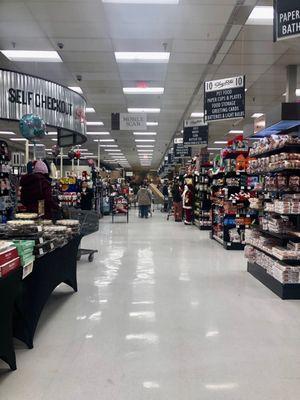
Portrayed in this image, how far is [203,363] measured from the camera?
10.3 ft

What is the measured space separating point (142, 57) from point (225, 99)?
1932mm

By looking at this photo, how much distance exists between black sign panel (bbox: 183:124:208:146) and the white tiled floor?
7.13 m

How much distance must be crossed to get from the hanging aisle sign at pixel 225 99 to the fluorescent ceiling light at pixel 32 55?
10.7 feet

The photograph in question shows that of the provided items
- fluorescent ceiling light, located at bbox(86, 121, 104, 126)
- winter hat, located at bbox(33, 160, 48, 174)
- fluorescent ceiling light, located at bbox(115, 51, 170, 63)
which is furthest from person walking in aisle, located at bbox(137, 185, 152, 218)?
winter hat, located at bbox(33, 160, 48, 174)

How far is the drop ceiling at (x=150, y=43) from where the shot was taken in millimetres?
6152

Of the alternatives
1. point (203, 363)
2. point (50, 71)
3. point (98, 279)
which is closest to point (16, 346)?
point (203, 363)

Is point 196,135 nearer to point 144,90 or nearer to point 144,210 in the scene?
point 144,90

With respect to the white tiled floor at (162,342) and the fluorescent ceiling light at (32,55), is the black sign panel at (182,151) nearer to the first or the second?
the fluorescent ceiling light at (32,55)

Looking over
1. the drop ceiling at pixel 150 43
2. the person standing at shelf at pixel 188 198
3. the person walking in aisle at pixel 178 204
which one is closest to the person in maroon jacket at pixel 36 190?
the drop ceiling at pixel 150 43

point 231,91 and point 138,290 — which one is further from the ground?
point 231,91

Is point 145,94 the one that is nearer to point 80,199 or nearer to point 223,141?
point 80,199

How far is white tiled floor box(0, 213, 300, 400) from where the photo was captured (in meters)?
2.76

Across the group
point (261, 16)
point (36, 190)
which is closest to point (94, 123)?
point (261, 16)

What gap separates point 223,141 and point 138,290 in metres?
17.2
